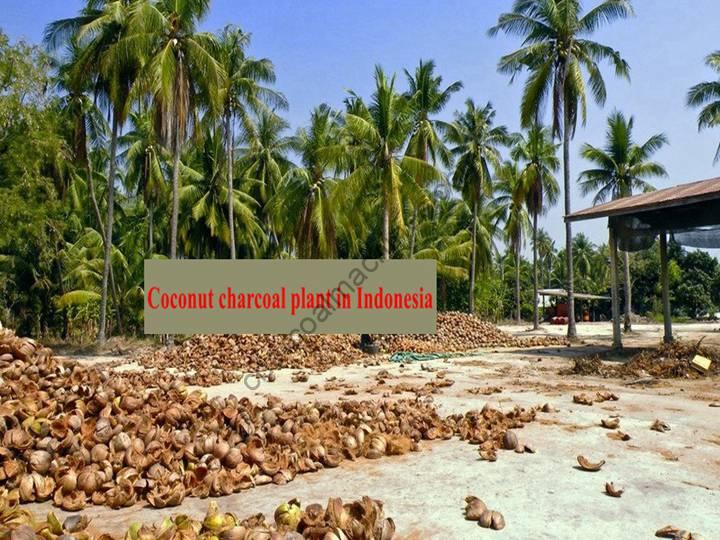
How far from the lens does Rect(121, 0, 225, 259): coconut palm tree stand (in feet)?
57.3

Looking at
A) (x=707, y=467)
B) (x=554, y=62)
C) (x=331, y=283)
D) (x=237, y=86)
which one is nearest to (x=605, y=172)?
(x=554, y=62)

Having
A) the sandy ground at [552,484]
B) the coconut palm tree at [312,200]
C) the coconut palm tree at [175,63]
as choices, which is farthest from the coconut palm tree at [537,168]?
the sandy ground at [552,484]

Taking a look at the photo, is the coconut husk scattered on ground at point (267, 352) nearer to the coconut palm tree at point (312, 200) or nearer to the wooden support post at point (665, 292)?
the wooden support post at point (665, 292)

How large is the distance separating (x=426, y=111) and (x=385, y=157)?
9661 mm

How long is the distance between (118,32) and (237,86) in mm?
4534

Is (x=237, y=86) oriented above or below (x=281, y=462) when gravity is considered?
above

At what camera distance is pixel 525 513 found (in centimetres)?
382

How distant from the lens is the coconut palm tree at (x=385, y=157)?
17312 mm

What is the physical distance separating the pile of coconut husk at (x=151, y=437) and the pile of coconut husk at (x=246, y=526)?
2.07ft

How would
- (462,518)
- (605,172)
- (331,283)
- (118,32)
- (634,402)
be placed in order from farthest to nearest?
(605,172) < (118,32) < (331,283) < (634,402) < (462,518)

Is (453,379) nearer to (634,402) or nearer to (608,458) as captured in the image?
(634,402)

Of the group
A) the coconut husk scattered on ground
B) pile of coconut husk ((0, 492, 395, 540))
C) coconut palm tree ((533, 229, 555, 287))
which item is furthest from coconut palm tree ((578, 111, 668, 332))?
coconut palm tree ((533, 229, 555, 287))

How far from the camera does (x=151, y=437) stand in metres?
4.72

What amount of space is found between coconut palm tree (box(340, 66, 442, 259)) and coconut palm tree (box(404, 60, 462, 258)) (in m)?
7.31
